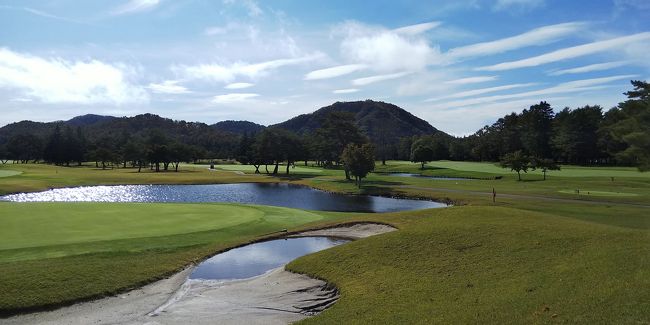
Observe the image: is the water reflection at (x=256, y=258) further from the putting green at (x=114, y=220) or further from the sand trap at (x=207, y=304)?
the putting green at (x=114, y=220)

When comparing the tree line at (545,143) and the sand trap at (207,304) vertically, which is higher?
the tree line at (545,143)

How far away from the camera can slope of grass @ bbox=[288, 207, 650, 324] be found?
13.5 m

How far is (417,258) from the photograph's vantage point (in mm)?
22172

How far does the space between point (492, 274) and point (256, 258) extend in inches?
563

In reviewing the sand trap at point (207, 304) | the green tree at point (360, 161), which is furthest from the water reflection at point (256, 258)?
the green tree at point (360, 161)

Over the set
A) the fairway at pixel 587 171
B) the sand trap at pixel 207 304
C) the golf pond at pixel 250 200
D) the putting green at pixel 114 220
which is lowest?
the sand trap at pixel 207 304

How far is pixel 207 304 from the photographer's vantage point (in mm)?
19266

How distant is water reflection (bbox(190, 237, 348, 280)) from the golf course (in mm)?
1099

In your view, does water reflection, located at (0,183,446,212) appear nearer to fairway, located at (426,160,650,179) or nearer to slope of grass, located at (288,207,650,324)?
slope of grass, located at (288,207,650,324)

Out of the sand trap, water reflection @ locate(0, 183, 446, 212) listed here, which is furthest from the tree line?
the sand trap

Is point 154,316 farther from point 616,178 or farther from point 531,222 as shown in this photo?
point 616,178

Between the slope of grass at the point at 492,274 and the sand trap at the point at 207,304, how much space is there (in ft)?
4.54

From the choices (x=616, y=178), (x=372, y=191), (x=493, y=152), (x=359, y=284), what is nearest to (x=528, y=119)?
(x=493, y=152)

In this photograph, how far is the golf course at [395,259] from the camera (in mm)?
14555
